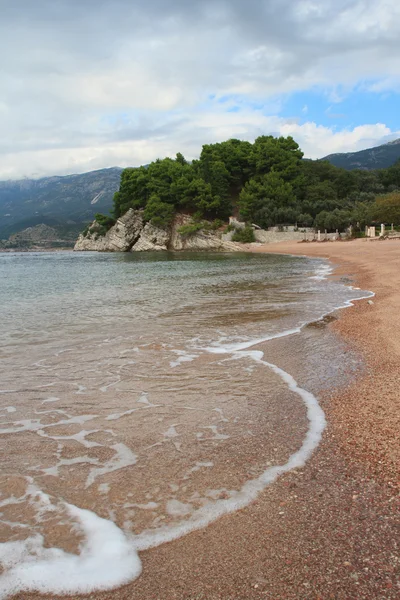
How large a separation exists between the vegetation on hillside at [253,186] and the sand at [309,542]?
6356 centimetres

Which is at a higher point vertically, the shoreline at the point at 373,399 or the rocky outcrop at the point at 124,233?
the rocky outcrop at the point at 124,233

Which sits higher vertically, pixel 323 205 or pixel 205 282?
pixel 323 205

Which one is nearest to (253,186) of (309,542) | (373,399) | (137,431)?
(373,399)

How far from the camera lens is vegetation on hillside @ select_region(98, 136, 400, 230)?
70.3 metres

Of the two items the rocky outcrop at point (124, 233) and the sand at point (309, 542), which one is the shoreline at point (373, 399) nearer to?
the sand at point (309, 542)

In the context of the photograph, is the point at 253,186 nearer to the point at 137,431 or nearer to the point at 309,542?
the point at 137,431

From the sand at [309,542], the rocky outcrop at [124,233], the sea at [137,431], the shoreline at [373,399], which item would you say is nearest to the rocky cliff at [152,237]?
the rocky outcrop at [124,233]

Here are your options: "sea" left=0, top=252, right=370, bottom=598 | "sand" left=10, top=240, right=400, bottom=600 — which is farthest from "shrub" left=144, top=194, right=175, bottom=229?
"sand" left=10, top=240, right=400, bottom=600

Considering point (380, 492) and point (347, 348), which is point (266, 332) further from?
point (380, 492)

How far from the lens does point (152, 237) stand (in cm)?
8131

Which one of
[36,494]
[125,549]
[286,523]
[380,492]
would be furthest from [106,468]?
[380,492]

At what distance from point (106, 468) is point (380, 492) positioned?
241 cm

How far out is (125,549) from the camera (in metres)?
2.87

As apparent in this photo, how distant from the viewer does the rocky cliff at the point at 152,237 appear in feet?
245
